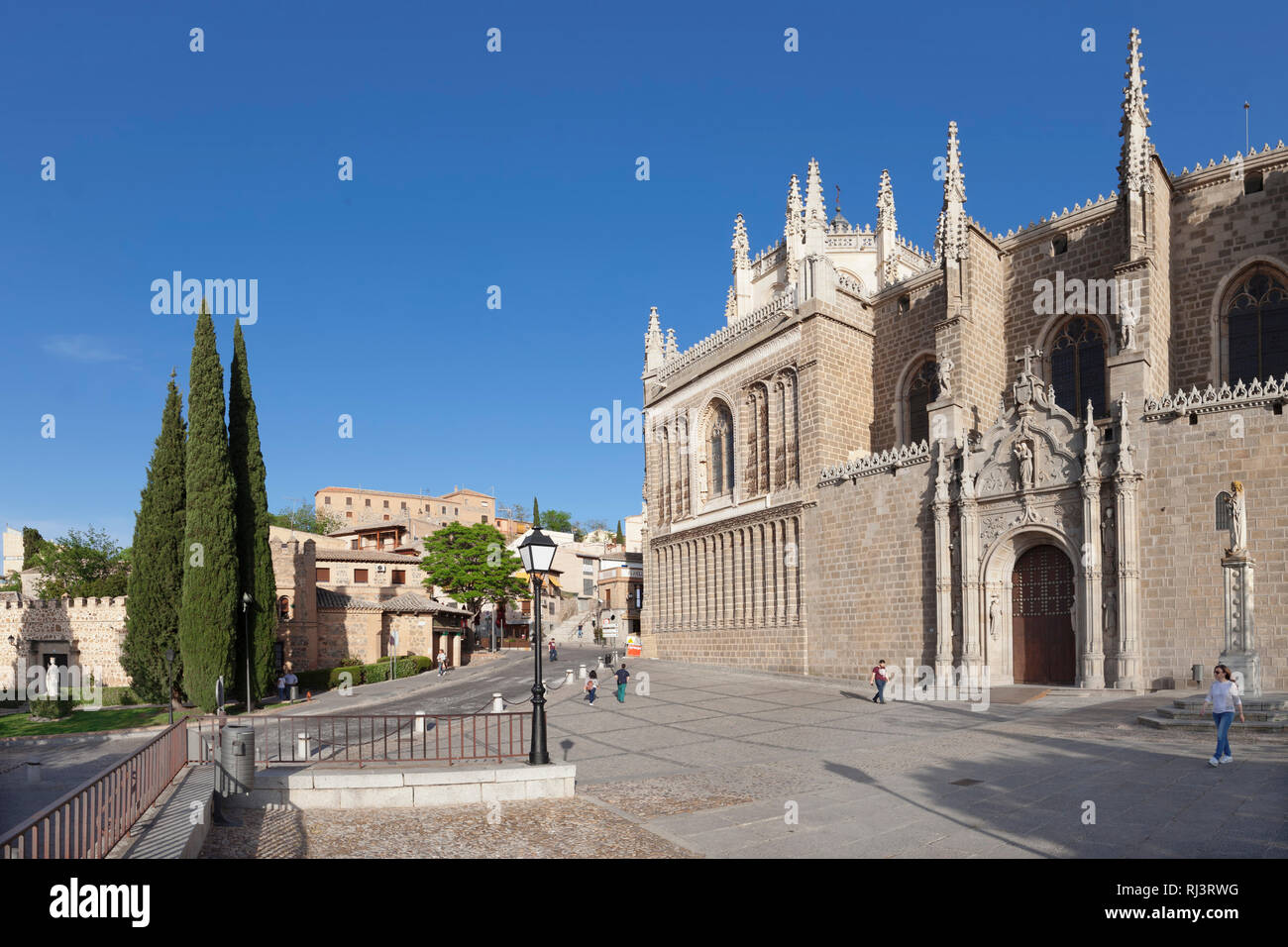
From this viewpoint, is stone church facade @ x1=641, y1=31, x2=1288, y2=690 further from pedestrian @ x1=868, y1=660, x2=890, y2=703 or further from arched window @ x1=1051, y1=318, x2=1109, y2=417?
pedestrian @ x1=868, y1=660, x2=890, y2=703

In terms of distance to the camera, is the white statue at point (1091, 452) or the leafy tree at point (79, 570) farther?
the leafy tree at point (79, 570)

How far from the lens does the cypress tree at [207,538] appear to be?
87.0ft

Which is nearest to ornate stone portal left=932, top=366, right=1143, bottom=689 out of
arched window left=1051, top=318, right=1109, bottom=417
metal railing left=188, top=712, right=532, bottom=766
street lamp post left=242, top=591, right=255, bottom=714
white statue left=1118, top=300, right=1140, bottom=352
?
white statue left=1118, top=300, right=1140, bottom=352

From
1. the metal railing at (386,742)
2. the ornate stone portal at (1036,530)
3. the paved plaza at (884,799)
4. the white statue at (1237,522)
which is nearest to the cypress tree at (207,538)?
the metal railing at (386,742)

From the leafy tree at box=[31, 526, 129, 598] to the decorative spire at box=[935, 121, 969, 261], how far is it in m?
43.6

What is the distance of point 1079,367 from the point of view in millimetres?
26438

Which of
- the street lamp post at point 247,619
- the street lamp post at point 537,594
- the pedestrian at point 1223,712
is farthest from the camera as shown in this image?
the street lamp post at point 247,619

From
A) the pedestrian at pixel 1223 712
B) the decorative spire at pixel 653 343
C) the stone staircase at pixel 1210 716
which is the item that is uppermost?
the decorative spire at pixel 653 343

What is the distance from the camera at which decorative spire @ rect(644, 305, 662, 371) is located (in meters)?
43.1

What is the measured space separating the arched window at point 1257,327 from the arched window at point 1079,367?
329cm

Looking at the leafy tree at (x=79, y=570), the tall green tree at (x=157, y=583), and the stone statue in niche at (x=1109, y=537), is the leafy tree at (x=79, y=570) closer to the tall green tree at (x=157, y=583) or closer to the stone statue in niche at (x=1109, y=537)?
the tall green tree at (x=157, y=583)
